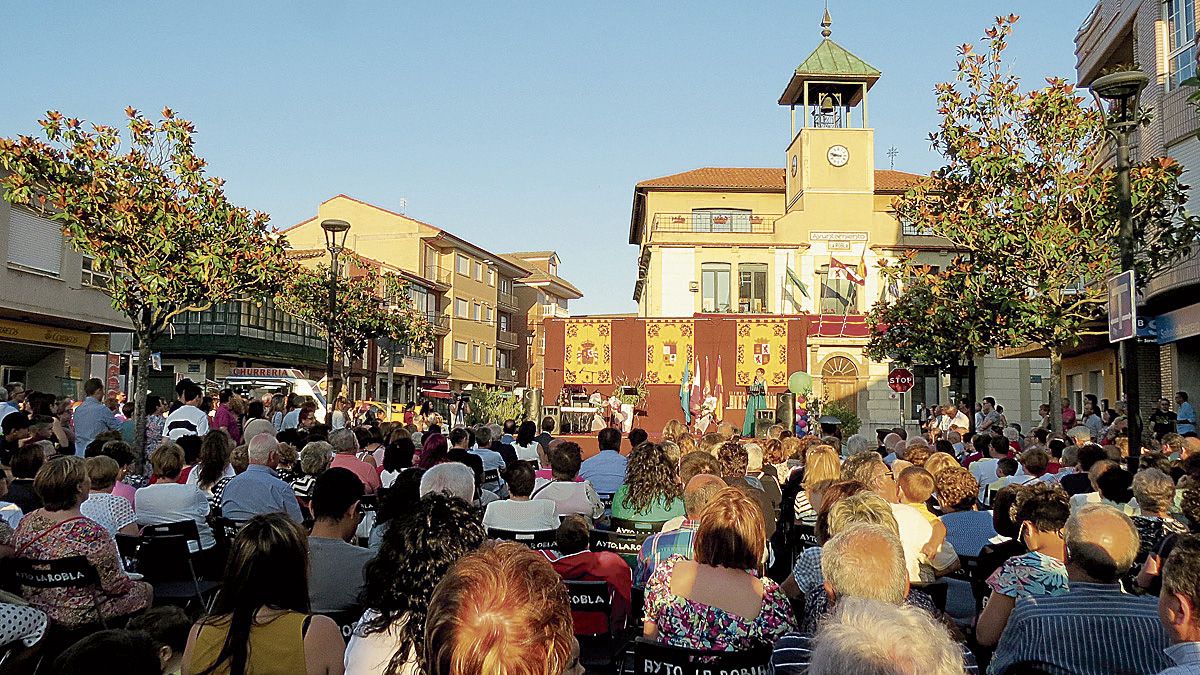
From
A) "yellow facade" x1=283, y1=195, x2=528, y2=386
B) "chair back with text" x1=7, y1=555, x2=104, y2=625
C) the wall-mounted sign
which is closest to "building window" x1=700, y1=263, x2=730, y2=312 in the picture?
the wall-mounted sign

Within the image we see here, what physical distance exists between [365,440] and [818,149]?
36.7 meters

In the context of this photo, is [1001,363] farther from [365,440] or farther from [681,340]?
[365,440]

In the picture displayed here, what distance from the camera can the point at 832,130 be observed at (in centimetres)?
4466

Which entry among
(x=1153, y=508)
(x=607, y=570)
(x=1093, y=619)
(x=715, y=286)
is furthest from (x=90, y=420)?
(x=715, y=286)

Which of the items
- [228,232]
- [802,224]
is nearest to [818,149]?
[802,224]

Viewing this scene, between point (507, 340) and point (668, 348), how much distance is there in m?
29.5

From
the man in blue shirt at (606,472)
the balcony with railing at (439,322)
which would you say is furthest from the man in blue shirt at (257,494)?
the balcony with railing at (439,322)

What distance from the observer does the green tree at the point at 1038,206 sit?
15734 millimetres

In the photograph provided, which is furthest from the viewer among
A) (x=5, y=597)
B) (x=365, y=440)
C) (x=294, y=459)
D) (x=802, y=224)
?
(x=802, y=224)

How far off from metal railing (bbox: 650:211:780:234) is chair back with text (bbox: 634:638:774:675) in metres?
43.6

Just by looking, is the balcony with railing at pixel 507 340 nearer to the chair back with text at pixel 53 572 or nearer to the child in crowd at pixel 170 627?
the chair back with text at pixel 53 572

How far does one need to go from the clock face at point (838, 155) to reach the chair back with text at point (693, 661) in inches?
1691

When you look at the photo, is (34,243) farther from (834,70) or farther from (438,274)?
(438,274)

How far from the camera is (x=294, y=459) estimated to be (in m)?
9.20
